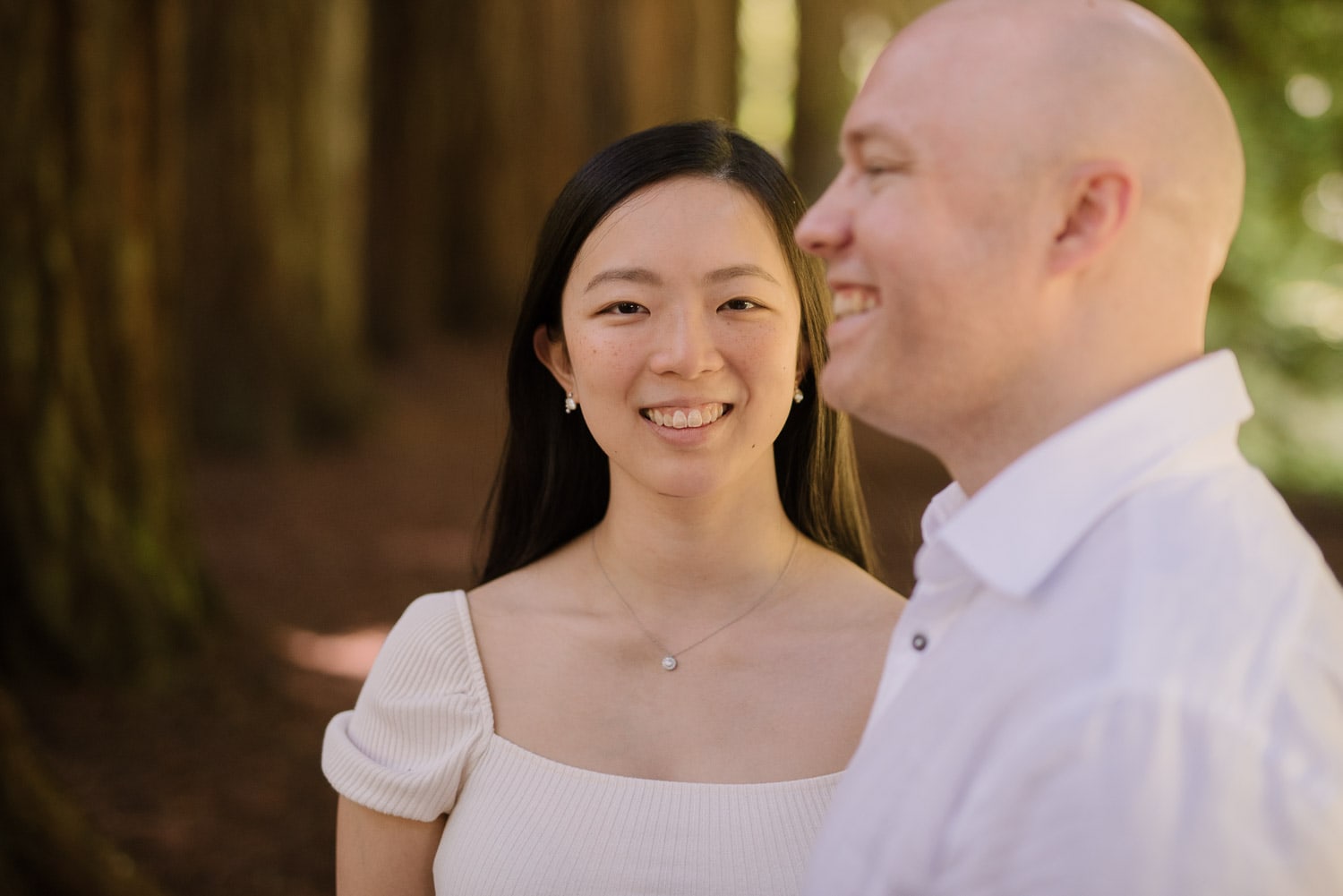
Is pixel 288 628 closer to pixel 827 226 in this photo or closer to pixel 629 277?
pixel 629 277

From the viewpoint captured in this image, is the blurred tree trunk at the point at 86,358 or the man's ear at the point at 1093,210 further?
the blurred tree trunk at the point at 86,358

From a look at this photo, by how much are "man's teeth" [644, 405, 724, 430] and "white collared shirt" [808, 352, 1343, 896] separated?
78 cm

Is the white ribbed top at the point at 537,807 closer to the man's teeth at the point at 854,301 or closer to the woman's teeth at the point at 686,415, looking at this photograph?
the woman's teeth at the point at 686,415

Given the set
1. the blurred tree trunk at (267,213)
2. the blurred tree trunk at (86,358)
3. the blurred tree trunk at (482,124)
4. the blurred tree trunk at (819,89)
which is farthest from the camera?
the blurred tree trunk at (819,89)

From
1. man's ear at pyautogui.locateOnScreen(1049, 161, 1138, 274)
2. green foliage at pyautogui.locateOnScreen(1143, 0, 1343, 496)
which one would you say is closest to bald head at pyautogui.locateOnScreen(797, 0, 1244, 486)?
man's ear at pyautogui.locateOnScreen(1049, 161, 1138, 274)

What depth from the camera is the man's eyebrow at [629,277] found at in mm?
2342

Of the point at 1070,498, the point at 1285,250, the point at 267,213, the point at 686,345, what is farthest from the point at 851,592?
the point at 1285,250

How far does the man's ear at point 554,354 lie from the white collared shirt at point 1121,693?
1159mm

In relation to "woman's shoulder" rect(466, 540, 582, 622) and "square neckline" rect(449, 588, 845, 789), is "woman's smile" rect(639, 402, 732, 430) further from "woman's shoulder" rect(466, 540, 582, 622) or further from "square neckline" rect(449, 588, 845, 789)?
"square neckline" rect(449, 588, 845, 789)

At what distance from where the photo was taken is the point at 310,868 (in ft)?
15.0

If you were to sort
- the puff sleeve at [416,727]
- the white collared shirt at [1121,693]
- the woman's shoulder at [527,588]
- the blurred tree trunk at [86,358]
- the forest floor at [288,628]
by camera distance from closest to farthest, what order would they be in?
the white collared shirt at [1121,693], the puff sleeve at [416,727], the woman's shoulder at [527,588], the forest floor at [288,628], the blurred tree trunk at [86,358]

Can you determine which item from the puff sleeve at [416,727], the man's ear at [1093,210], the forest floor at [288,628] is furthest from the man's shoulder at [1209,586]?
the forest floor at [288,628]

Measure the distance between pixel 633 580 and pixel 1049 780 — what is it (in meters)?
1.35

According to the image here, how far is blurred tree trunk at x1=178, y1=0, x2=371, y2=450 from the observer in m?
9.09
